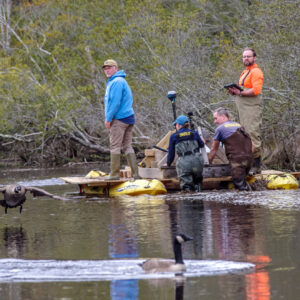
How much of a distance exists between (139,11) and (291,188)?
16.5 m

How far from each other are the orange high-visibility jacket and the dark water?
6.58 ft

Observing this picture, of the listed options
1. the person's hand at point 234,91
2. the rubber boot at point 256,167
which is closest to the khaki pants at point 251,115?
the person's hand at point 234,91

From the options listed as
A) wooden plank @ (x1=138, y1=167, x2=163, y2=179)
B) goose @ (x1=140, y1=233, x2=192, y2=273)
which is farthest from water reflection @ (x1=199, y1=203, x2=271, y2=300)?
wooden plank @ (x1=138, y1=167, x2=163, y2=179)

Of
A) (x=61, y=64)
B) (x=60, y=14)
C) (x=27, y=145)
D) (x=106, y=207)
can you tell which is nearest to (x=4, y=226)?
(x=106, y=207)

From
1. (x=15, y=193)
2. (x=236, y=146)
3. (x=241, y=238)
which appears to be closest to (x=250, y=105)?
(x=236, y=146)

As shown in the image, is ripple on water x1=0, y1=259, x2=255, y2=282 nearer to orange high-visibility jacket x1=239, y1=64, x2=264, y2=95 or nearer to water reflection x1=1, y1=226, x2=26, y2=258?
water reflection x1=1, y1=226, x2=26, y2=258

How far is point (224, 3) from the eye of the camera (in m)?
34.4

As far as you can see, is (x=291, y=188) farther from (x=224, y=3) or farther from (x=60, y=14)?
(x=60, y=14)

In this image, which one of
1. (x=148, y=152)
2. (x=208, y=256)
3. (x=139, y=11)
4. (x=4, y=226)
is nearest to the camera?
(x=208, y=256)

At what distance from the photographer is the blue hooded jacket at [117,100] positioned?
15.7 m

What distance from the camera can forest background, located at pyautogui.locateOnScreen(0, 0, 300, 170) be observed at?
2080cm

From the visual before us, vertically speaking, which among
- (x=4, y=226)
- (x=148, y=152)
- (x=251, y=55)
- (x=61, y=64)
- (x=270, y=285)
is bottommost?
(x=270, y=285)

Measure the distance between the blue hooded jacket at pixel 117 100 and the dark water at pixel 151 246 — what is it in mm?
1916

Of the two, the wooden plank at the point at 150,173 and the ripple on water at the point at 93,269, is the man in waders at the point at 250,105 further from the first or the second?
the ripple on water at the point at 93,269
